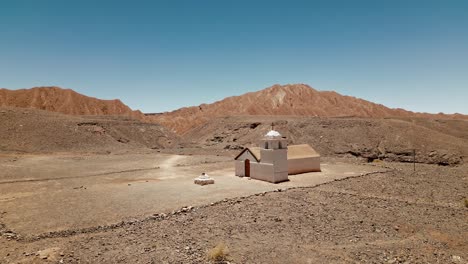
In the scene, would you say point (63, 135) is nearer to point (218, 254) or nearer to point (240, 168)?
point (240, 168)

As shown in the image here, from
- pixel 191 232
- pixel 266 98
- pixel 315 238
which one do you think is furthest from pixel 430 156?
pixel 266 98

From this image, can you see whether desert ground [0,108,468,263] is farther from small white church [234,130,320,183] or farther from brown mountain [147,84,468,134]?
brown mountain [147,84,468,134]

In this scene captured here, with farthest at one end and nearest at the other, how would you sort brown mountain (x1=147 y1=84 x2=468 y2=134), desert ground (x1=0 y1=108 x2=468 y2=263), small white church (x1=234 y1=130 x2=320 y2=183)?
brown mountain (x1=147 y1=84 x2=468 y2=134)
small white church (x1=234 y1=130 x2=320 y2=183)
desert ground (x1=0 y1=108 x2=468 y2=263)

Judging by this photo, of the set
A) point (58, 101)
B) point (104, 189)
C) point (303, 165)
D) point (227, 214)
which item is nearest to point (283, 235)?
point (227, 214)

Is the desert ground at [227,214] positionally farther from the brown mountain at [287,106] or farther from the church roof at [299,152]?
the brown mountain at [287,106]

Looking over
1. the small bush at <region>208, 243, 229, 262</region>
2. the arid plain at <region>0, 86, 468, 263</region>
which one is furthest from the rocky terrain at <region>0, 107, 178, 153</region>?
the small bush at <region>208, 243, 229, 262</region>

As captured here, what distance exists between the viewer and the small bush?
1145 cm

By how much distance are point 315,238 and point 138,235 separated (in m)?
7.39

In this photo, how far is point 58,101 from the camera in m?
86.2

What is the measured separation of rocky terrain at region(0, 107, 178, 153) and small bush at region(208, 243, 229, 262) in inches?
1698

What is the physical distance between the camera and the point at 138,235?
1355 cm

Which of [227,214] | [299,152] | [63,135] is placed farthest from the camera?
[63,135]

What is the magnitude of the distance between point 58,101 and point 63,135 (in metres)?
38.5

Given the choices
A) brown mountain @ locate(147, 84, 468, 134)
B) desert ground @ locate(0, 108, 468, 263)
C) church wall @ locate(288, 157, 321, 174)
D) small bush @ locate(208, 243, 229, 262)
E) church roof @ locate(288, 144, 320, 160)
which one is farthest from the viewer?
brown mountain @ locate(147, 84, 468, 134)
